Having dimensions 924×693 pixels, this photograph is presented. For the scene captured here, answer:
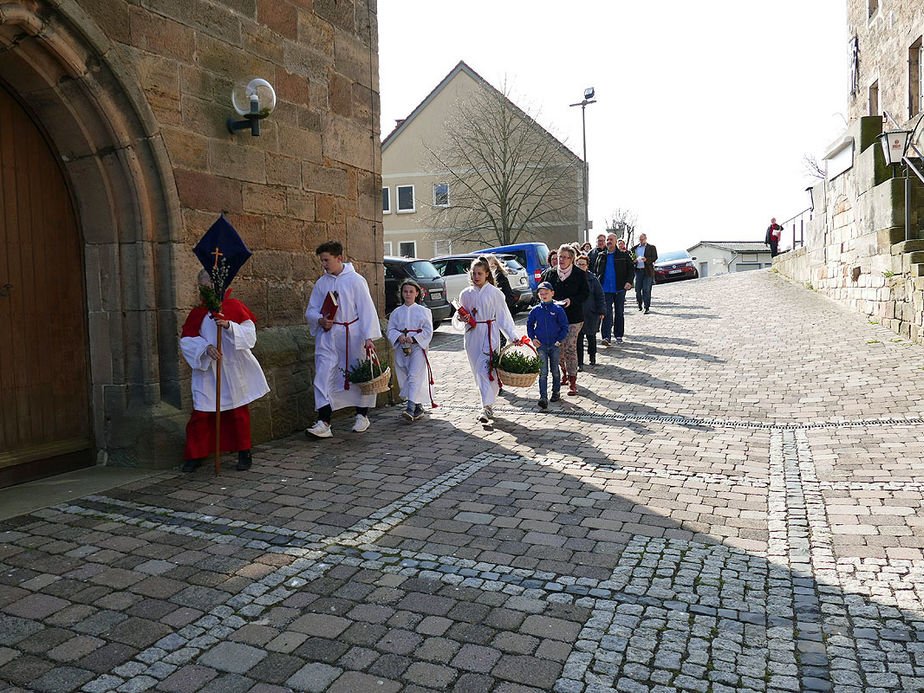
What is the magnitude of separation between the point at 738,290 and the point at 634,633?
2050 cm

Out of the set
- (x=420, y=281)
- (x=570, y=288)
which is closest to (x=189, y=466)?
(x=570, y=288)

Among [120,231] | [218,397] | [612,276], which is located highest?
[120,231]

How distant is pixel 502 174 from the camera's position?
37.1m

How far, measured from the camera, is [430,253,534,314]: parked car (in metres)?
19.9

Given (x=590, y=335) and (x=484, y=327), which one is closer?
(x=484, y=327)

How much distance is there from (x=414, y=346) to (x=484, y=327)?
0.79 meters

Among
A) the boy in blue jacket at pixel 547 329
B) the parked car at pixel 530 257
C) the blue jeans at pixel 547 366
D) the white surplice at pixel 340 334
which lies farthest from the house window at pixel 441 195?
the white surplice at pixel 340 334

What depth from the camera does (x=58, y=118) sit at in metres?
5.88

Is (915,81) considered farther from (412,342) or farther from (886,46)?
(412,342)

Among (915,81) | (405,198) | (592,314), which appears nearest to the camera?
(592,314)

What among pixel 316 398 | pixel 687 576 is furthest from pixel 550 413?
pixel 687 576

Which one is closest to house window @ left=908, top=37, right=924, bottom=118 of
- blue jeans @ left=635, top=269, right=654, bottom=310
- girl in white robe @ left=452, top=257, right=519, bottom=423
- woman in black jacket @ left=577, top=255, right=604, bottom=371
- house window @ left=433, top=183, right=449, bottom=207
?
blue jeans @ left=635, top=269, right=654, bottom=310

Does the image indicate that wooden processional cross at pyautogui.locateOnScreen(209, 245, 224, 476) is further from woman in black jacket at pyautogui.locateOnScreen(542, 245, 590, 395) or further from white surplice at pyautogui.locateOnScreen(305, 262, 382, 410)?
woman in black jacket at pyautogui.locateOnScreen(542, 245, 590, 395)

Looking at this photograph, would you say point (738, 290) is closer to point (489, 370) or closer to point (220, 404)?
point (489, 370)
